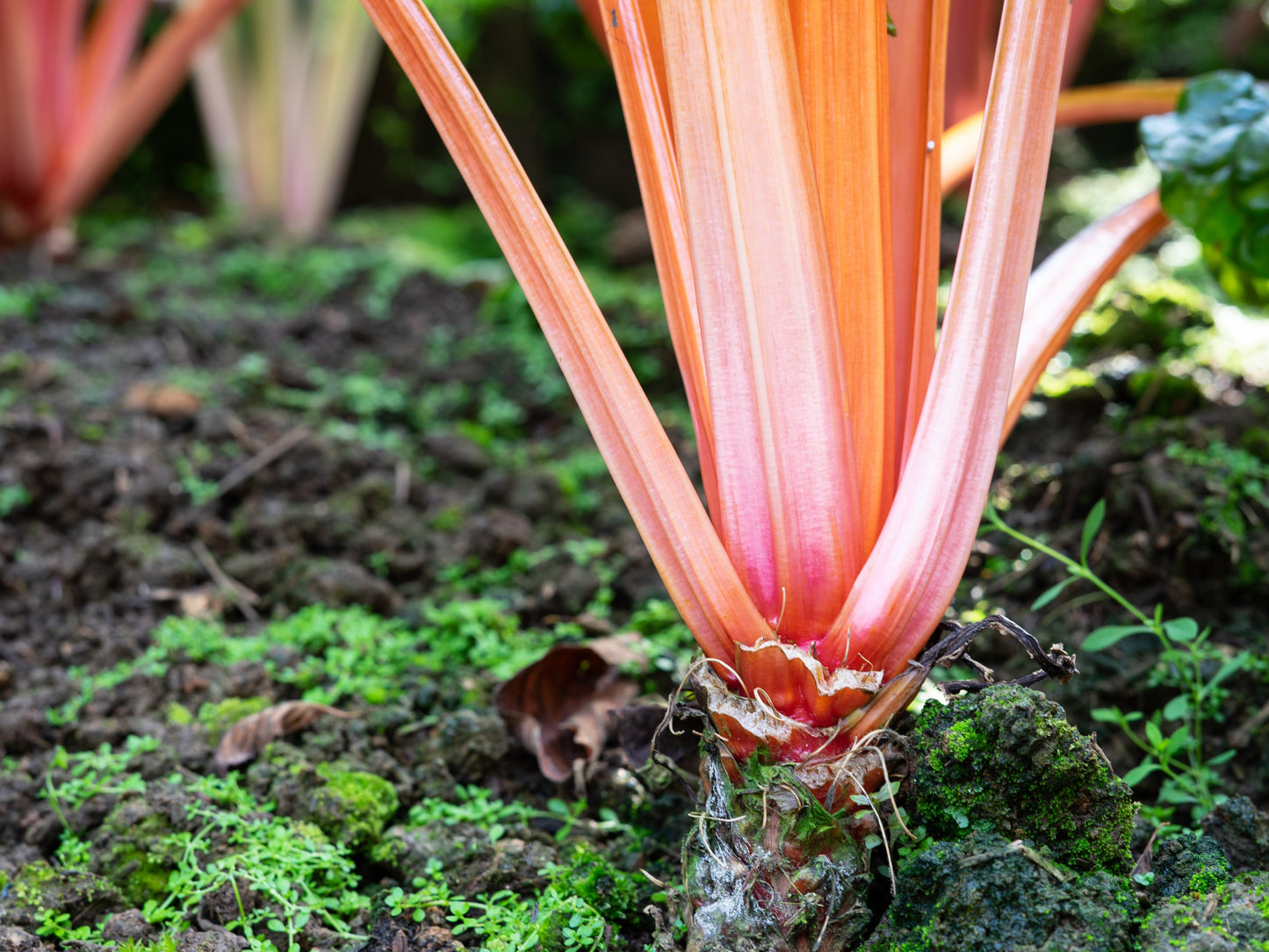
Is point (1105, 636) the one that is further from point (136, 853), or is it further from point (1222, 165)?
point (136, 853)

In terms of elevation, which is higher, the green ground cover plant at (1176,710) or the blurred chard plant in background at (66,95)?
the blurred chard plant in background at (66,95)

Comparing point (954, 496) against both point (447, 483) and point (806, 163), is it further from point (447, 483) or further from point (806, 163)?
point (447, 483)

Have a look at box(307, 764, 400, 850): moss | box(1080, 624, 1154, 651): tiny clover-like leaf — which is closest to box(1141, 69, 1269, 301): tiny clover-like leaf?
box(1080, 624, 1154, 651): tiny clover-like leaf

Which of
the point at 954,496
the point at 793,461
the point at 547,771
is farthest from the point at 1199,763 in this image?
the point at 547,771

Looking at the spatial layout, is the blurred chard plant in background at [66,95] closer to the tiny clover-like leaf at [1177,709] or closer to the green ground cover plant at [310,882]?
the green ground cover plant at [310,882]

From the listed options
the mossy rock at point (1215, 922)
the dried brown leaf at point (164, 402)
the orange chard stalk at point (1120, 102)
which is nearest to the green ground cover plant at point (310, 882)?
the mossy rock at point (1215, 922)
